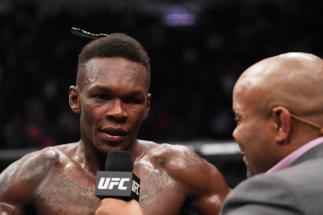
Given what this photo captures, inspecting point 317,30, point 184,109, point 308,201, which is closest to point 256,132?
point 308,201

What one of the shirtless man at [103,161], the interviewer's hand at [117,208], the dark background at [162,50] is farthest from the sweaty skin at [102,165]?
the dark background at [162,50]

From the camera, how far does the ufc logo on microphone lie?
1635mm

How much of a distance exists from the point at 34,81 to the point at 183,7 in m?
2.02

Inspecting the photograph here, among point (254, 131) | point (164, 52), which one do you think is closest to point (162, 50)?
point (164, 52)

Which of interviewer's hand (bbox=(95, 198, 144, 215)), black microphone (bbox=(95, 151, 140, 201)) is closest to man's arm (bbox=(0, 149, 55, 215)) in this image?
black microphone (bbox=(95, 151, 140, 201))

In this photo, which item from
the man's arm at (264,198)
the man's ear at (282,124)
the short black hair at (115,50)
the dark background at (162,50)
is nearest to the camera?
the man's arm at (264,198)

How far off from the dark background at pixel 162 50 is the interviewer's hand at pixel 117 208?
3.84m

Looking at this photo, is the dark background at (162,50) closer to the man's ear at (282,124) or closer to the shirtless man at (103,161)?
the shirtless man at (103,161)

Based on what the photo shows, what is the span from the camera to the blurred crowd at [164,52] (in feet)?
19.4

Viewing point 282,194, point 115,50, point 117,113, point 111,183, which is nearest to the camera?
point 282,194

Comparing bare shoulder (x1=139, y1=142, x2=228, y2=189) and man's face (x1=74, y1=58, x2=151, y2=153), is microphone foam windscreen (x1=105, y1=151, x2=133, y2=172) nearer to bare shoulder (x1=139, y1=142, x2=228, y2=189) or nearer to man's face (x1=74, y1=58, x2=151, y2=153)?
man's face (x1=74, y1=58, x2=151, y2=153)

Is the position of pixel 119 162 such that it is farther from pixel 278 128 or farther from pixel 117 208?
pixel 278 128

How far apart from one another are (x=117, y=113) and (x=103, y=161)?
239 millimetres

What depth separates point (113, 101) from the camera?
2.24 m
